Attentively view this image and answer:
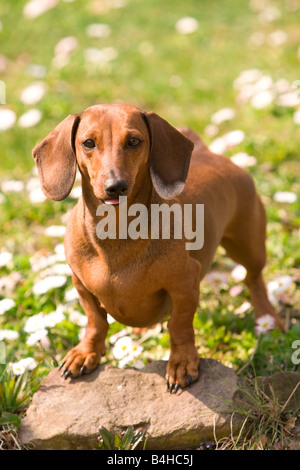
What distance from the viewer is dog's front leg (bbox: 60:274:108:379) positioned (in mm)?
3223

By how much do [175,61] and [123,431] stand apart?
19.2 ft

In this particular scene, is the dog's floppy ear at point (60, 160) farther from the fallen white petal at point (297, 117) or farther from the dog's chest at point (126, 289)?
the fallen white petal at point (297, 117)

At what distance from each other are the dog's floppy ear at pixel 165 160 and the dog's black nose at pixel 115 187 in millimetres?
313

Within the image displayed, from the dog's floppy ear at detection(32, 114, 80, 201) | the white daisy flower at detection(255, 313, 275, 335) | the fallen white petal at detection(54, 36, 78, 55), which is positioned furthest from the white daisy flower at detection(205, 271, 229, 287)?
the fallen white petal at detection(54, 36, 78, 55)

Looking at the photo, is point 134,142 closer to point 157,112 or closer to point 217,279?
point 217,279

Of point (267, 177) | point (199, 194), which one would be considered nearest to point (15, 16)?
point (267, 177)

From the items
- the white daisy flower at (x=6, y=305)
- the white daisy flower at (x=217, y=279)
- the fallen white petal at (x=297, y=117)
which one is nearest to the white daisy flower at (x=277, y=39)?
the fallen white petal at (x=297, y=117)

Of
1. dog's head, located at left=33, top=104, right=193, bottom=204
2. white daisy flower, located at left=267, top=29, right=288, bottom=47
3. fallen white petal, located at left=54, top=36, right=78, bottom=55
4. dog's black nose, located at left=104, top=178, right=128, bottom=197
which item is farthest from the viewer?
fallen white petal, located at left=54, top=36, right=78, bottom=55

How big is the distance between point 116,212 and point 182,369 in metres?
0.87

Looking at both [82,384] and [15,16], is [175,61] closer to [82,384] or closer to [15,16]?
[15,16]

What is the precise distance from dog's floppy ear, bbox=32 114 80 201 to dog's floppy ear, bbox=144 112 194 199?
1.15 feet

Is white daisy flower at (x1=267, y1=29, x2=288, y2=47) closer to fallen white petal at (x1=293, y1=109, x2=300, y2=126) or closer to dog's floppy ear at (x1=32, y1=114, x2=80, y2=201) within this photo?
fallen white petal at (x1=293, y1=109, x2=300, y2=126)

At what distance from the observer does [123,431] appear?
2967mm

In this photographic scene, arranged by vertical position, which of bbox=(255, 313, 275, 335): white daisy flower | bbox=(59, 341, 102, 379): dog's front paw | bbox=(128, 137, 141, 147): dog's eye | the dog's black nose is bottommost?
bbox=(255, 313, 275, 335): white daisy flower
